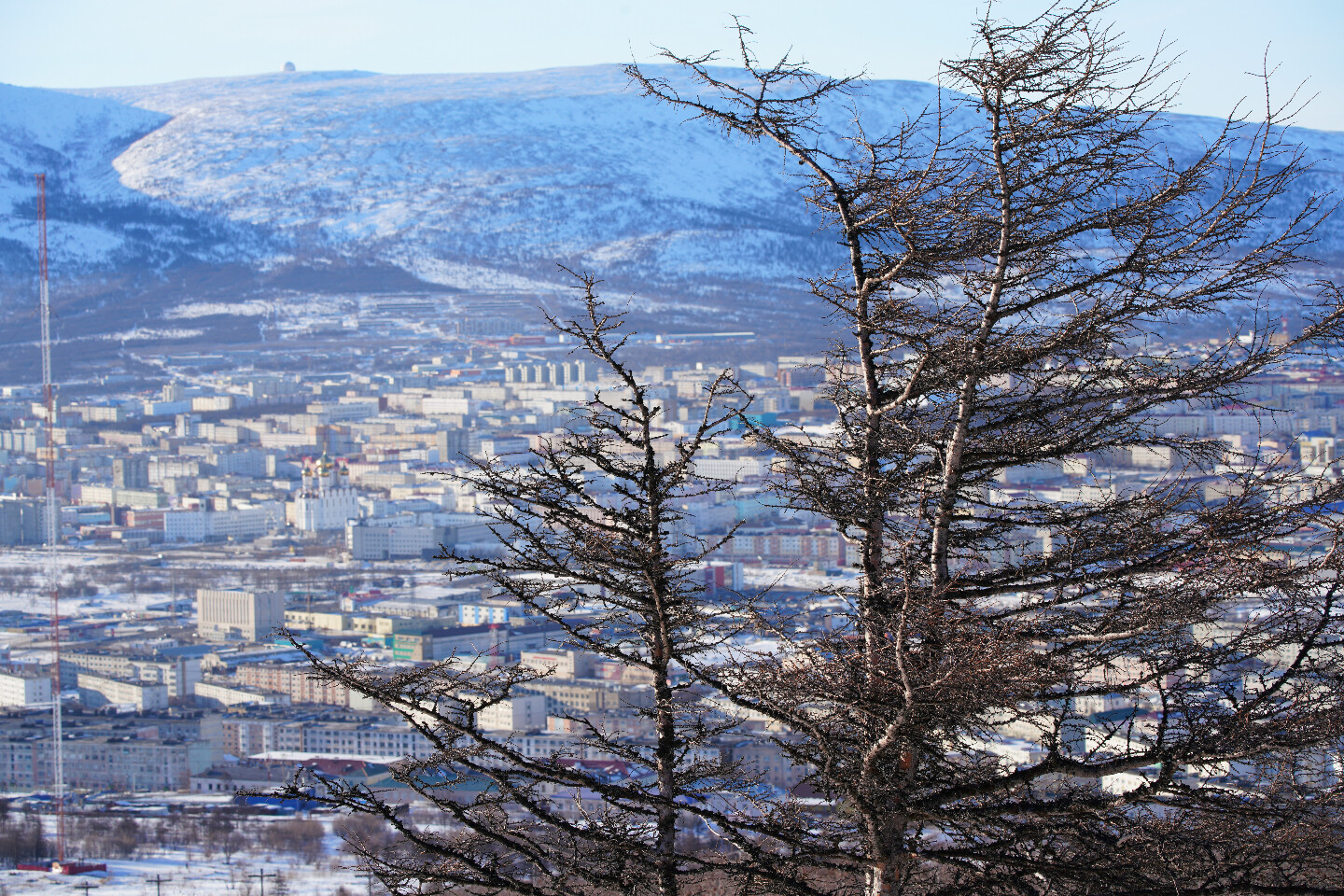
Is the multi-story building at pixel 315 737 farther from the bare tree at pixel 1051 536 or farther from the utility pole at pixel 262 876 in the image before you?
the bare tree at pixel 1051 536

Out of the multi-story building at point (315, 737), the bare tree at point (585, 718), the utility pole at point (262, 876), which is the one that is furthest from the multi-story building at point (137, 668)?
the bare tree at point (585, 718)

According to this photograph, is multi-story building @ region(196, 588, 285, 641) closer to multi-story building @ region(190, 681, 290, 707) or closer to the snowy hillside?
multi-story building @ region(190, 681, 290, 707)

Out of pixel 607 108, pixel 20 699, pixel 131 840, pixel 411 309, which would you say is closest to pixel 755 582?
pixel 20 699

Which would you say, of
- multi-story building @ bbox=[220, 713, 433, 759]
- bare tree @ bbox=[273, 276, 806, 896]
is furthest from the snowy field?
bare tree @ bbox=[273, 276, 806, 896]

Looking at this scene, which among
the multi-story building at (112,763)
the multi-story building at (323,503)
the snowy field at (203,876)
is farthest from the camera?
the multi-story building at (323,503)

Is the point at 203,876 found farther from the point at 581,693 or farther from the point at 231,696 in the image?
the point at 231,696

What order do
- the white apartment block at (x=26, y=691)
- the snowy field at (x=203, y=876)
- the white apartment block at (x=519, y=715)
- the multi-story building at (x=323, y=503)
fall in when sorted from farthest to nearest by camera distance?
the multi-story building at (x=323, y=503), the white apartment block at (x=26, y=691), the white apartment block at (x=519, y=715), the snowy field at (x=203, y=876)
